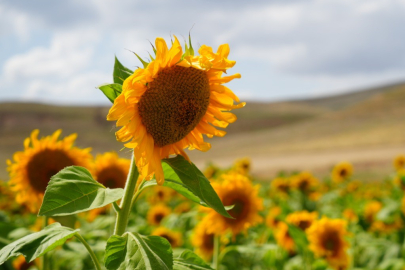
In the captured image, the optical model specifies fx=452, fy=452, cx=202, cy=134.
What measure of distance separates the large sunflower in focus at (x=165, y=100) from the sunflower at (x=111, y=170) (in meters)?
1.81

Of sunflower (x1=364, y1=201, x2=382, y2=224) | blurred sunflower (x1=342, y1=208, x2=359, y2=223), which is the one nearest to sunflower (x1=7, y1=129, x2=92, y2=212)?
blurred sunflower (x1=342, y1=208, x2=359, y2=223)

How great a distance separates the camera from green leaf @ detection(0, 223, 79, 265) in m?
1.17

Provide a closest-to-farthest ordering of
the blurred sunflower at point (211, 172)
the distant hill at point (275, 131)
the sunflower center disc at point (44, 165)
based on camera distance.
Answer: the sunflower center disc at point (44, 165), the blurred sunflower at point (211, 172), the distant hill at point (275, 131)

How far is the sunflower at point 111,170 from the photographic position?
3.11 metres

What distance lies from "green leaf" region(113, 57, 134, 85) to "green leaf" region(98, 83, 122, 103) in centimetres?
5

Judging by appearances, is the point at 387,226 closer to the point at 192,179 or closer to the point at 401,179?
the point at 401,179

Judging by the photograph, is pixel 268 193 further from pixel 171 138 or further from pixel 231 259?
pixel 171 138

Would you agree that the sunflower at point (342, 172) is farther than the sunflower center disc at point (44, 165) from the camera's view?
Yes

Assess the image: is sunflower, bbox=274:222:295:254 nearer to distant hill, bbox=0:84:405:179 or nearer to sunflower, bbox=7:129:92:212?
sunflower, bbox=7:129:92:212

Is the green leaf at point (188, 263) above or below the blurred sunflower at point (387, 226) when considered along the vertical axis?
above

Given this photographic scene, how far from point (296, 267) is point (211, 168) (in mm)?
2818

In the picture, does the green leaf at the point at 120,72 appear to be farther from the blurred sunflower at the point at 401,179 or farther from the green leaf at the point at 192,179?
the blurred sunflower at the point at 401,179

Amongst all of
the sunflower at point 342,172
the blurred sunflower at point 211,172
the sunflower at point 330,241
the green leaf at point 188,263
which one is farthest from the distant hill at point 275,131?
the green leaf at point 188,263

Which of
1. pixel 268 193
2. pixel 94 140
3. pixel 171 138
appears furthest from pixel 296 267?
pixel 94 140
